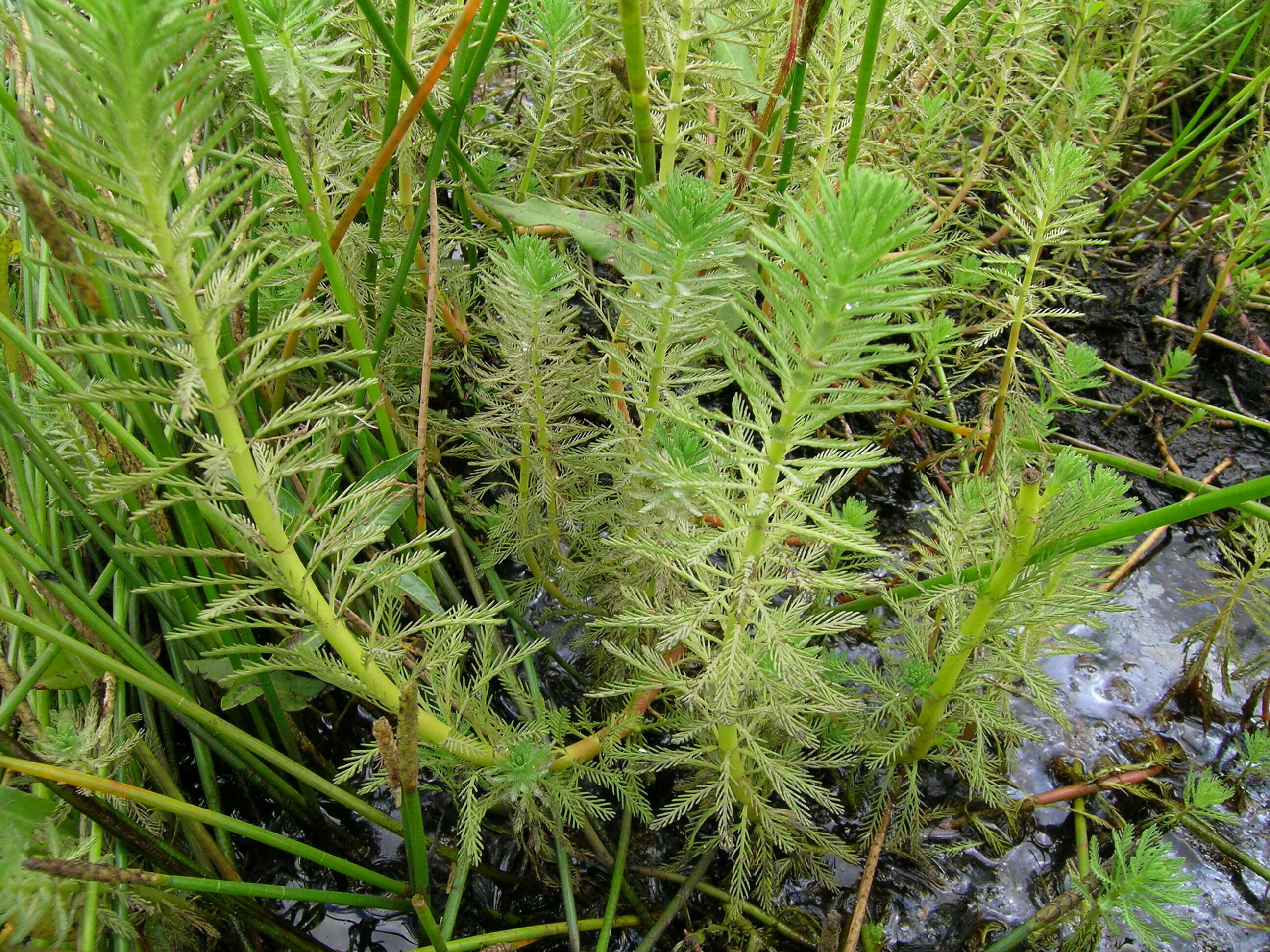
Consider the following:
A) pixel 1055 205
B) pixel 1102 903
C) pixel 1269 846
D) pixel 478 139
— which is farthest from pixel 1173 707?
pixel 478 139

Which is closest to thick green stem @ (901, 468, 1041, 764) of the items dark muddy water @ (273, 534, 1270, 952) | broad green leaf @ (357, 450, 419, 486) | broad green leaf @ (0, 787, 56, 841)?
dark muddy water @ (273, 534, 1270, 952)

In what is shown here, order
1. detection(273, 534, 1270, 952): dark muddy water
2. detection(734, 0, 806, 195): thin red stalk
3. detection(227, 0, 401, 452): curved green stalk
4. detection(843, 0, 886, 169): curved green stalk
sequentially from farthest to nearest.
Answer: detection(273, 534, 1270, 952): dark muddy water, detection(734, 0, 806, 195): thin red stalk, detection(843, 0, 886, 169): curved green stalk, detection(227, 0, 401, 452): curved green stalk

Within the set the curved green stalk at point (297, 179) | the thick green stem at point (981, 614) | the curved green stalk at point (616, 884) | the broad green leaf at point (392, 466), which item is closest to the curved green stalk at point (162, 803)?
the curved green stalk at point (297, 179)

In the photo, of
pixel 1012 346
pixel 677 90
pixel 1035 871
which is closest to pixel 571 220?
pixel 677 90

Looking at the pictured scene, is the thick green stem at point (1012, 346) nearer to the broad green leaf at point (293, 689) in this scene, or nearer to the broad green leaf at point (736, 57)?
the broad green leaf at point (736, 57)

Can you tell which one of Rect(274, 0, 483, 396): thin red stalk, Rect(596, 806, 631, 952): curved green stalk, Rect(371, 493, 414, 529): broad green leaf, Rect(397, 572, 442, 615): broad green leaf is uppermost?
Rect(274, 0, 483, 396): thin red stalk

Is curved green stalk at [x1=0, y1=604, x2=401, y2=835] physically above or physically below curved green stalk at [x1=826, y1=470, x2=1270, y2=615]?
below

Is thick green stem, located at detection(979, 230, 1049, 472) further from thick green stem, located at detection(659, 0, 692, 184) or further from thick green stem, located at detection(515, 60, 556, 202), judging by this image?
thick green stem, located at detection(515, 60, 556, 202)
